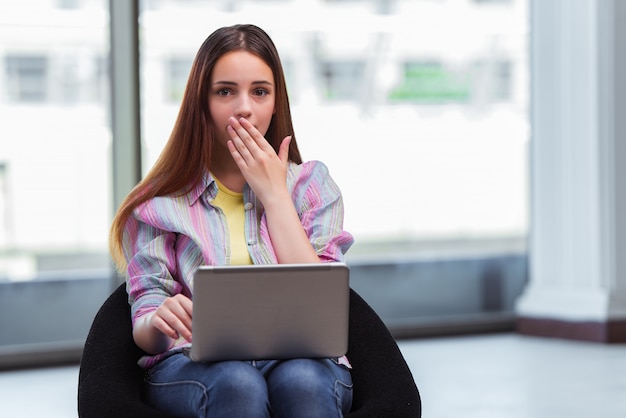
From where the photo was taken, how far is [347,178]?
4551mm

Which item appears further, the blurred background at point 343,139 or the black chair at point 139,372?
the blurred background at point 343,139

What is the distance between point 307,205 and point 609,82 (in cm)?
277

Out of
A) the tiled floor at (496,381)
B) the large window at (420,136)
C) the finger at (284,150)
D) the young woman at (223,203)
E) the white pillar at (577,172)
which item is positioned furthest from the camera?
the large window at (420,136)

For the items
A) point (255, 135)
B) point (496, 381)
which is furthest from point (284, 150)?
point (496, 381)

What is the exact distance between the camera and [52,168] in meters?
4.04

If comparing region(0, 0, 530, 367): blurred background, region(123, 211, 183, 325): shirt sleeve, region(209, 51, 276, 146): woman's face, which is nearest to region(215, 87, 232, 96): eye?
region(209, 51, 276, 146): woman's face

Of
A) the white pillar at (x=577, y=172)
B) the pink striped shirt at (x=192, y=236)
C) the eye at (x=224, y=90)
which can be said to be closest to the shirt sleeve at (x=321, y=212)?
the pink striped shirt at (x=192, y=236)

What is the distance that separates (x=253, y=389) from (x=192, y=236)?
1.20ft

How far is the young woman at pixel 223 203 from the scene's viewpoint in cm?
181

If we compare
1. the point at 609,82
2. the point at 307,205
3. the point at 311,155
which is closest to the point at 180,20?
the point at 311,155

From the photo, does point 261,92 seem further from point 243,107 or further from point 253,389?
point 253,389

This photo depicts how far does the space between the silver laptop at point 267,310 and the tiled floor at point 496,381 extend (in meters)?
1.57

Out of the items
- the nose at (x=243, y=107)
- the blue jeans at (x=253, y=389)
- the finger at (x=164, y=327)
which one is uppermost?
the nose at (x=243, y=107)

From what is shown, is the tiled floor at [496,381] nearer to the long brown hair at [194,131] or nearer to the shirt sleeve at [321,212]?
the shirt sleeve at [321,212]
